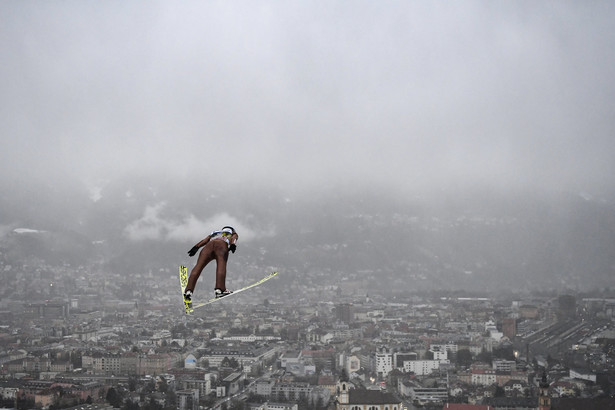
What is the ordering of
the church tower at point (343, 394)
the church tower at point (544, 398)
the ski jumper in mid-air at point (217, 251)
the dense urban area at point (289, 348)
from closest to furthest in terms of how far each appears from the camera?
the ski jumper in mid-air at point (217, 251) → the church tower at point (544, 398) → the church tower at point (343, 394) → the dense urban area at point (289, 348)

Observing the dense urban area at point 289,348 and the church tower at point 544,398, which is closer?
the church tower at point 544,398

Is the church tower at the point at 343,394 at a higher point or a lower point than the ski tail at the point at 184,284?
lower

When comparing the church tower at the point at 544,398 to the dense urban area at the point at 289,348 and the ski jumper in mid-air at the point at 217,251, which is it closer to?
the dense urban area at the point at 289,348

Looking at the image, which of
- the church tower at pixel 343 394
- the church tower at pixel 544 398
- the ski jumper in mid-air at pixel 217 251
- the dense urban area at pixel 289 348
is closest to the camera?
the ski jumper in mid-air at pixel 217 251

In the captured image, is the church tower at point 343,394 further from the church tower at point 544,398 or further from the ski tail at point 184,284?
the ski tail at point 184,284

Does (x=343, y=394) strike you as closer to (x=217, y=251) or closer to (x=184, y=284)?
(x=184, y=284)

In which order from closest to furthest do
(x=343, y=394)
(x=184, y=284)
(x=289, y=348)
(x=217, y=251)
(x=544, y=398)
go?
(x=217, y=251) < (x=184, y=284) < (x=544, y=398) < (x=343, y=394) < (x=289, y=348)

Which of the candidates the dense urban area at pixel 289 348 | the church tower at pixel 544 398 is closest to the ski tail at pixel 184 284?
the dense urban area at pixel 289 348

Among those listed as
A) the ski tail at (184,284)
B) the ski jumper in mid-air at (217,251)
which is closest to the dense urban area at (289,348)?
the ski tail at (184,284)

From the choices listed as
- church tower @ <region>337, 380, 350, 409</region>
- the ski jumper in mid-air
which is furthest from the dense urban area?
the ski jumper in mid-air

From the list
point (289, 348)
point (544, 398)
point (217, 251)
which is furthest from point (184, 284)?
point (289, 348)
